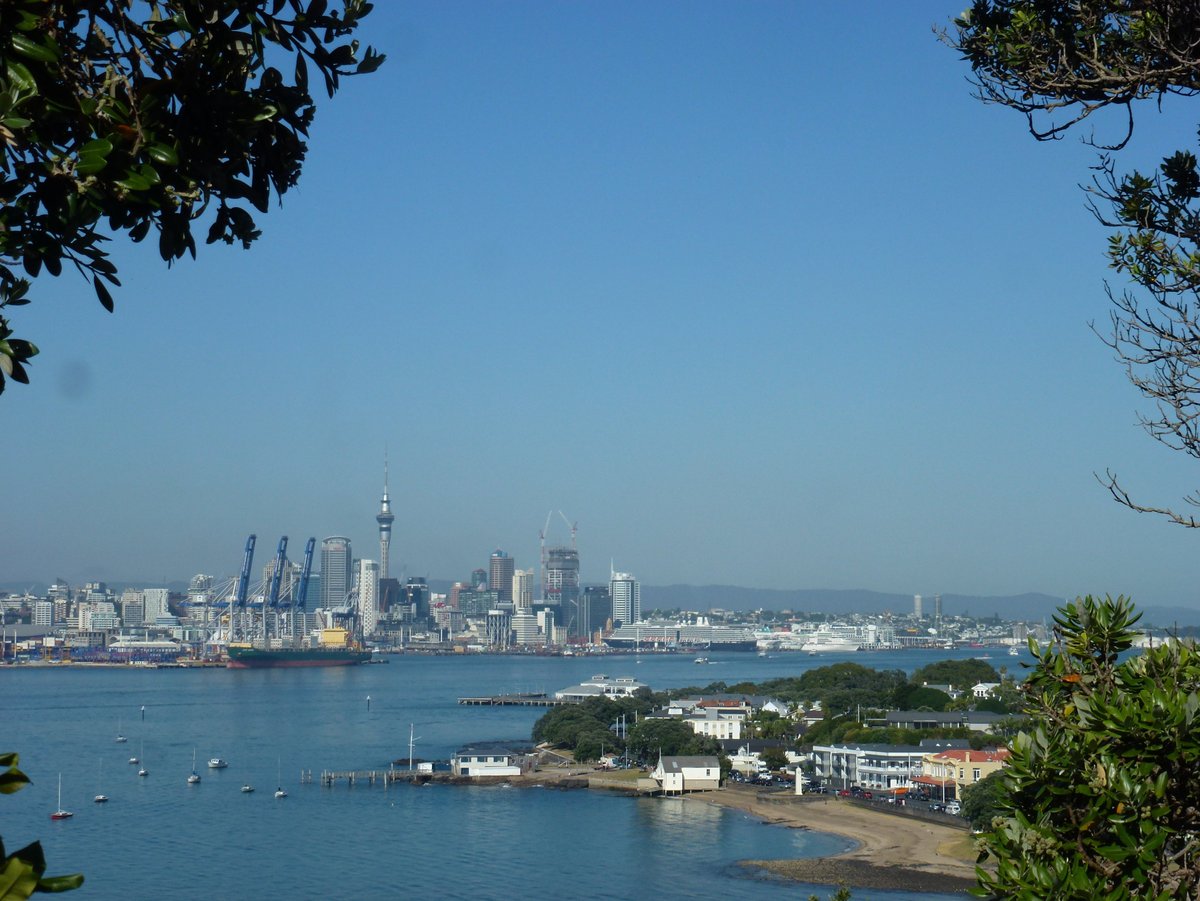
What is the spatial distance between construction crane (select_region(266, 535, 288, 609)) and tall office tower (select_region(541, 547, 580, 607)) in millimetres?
28518

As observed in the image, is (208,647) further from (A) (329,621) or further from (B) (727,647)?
(B) (727,647)

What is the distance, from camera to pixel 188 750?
19.1 m

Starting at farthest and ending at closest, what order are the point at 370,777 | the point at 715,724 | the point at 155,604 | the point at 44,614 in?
the point at 44,614
the point at 155,604
the point at 715,724
the point at 370,777

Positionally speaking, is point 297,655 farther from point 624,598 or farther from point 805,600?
point 805,600

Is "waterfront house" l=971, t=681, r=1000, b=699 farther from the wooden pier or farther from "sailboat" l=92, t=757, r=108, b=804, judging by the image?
"sailboat" l=92, t=757, r=108, b=804

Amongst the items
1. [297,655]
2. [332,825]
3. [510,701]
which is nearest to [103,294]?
[332,825]

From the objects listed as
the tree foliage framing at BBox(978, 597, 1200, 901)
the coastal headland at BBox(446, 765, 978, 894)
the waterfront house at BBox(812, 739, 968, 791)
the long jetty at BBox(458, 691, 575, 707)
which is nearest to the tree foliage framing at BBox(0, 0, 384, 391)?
the tree foliage framing at BBox(978, 597, 1200, 901)

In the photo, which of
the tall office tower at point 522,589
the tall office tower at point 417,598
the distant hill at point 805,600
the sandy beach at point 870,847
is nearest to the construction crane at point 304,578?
the tall office tower at point 417,598

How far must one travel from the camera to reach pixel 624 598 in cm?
7581

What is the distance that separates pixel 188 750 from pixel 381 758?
320 centimetres

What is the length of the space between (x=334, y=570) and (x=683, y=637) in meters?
22.2

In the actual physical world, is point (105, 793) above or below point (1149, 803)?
below

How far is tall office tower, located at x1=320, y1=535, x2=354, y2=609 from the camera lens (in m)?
73.2

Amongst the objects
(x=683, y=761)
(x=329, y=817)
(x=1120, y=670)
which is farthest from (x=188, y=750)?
(x=1120, y=670)
